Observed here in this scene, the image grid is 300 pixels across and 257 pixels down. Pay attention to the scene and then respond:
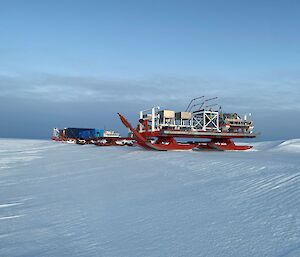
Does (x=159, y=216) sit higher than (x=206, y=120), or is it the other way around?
(x=206, y=120)

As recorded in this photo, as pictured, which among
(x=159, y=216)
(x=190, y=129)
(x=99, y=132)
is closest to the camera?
(x=159, y=216)

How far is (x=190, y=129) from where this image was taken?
56.6 feet

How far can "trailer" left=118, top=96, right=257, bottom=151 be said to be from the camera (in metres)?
15.7

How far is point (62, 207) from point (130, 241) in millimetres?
1859

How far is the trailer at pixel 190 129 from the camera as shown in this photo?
15.7m

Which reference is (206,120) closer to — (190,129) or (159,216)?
(190,129)

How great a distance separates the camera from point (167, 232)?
3.33 m

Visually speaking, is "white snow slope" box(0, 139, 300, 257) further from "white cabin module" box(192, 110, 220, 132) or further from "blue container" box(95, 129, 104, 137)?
"blue container" box(95, 129, 104, 137)

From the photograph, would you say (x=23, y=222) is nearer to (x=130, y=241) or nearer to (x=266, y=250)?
(x=130, y=241)

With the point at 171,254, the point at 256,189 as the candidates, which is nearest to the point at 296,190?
the point at 256,189

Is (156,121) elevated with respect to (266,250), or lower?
elevated

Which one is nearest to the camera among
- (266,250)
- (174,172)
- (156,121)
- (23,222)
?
(266,250)

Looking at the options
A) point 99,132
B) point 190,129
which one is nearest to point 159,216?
point 190,129

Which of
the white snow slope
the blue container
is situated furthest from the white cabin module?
the blue container
